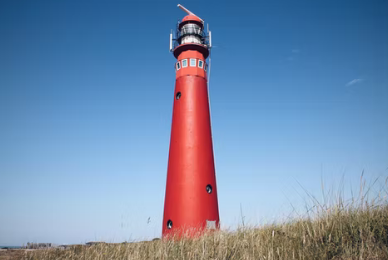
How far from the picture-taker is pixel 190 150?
Answer: 502 inches

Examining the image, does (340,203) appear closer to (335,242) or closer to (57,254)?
(335,242)

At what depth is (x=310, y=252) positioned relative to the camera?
13.1ft

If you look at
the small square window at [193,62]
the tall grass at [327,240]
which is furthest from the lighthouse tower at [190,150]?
the tall grass at [327,240]

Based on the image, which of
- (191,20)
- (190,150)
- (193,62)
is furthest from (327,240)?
(191,20)

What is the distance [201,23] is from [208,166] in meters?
8.72

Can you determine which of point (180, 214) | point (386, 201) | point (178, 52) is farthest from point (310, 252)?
point (178, 52)

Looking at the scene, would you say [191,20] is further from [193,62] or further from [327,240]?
[327,240]

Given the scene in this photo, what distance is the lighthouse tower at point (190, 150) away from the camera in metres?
11.9

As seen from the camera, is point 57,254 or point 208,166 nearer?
point 57,254

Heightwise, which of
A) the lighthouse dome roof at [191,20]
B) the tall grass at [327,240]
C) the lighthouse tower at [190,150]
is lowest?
the tall grass at [327,240]

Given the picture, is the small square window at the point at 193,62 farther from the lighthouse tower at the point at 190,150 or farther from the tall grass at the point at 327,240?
the tall grass at the point at 327,240

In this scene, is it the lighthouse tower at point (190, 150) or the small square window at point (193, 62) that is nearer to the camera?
the lighthouse tower at point (190, 150)

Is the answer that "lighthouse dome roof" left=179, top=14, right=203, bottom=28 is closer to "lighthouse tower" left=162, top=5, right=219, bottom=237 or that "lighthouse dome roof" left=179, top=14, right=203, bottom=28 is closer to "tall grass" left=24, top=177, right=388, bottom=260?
"lighthouse tower" left=162, top=5, right=219, bottom=237

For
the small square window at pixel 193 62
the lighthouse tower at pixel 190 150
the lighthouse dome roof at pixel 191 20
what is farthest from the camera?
the lighthouse dome roof at pixel 191 20
